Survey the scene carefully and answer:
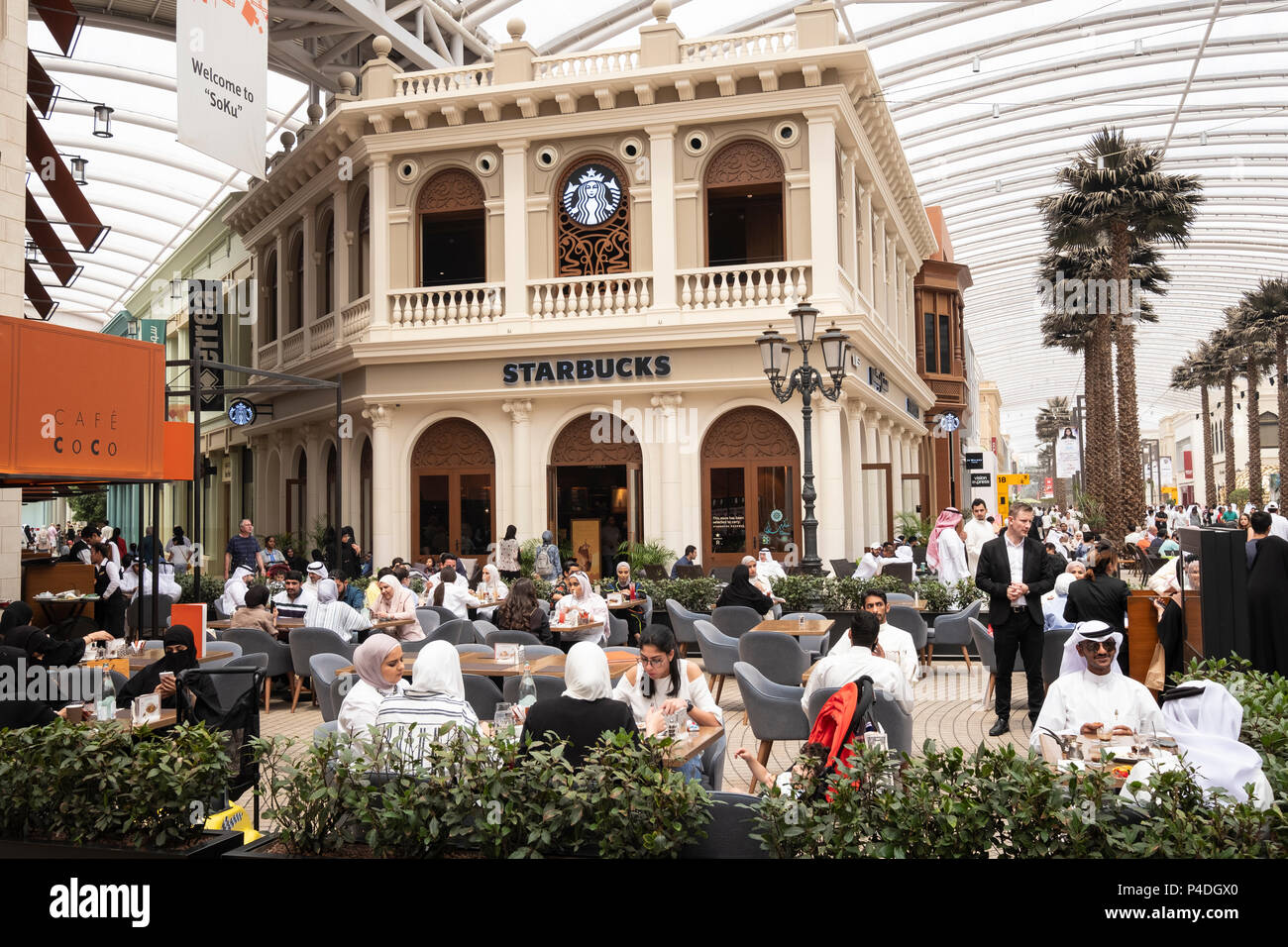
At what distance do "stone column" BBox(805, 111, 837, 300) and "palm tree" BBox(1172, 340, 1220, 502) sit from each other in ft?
126

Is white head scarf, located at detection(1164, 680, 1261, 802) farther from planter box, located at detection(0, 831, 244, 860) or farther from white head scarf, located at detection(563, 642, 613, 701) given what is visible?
planter box, located at detection(0, 831, 244, 860)

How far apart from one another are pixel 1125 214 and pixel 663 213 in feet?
40.8

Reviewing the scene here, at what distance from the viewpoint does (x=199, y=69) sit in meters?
8.51

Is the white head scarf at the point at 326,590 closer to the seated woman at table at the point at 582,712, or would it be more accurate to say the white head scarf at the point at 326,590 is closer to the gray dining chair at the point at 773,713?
the gray dining chair at the point at 773,713

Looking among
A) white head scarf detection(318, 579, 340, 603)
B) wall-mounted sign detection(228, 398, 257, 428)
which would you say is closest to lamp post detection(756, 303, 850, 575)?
white head scarf detection(318, 579, 340, 603)

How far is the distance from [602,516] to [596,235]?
5.37 m

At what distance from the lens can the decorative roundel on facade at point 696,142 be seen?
61.2 ft

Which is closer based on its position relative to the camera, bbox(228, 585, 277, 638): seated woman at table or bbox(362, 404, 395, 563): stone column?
bbox(228, 585, 277, 638): seated woman at table

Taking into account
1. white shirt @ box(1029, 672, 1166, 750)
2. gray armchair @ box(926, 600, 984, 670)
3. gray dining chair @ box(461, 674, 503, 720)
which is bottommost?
gray armchair @ box(926, 600, 984, 670)

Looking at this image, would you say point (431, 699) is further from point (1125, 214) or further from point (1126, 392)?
point (1125, 214)

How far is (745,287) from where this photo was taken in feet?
59.9

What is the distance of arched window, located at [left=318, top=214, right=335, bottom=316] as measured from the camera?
77.2 ft

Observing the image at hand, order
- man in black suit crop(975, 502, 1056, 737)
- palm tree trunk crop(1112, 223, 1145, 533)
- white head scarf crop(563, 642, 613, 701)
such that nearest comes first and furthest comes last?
1. white head scarf crop(563, 642, 613, 701)
2. man in black suit crop(975, 502, 1056, 737)
3. palm tree trunk crop(1112, 223, 1145, 533)

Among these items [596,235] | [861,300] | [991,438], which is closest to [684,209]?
[596,235]
